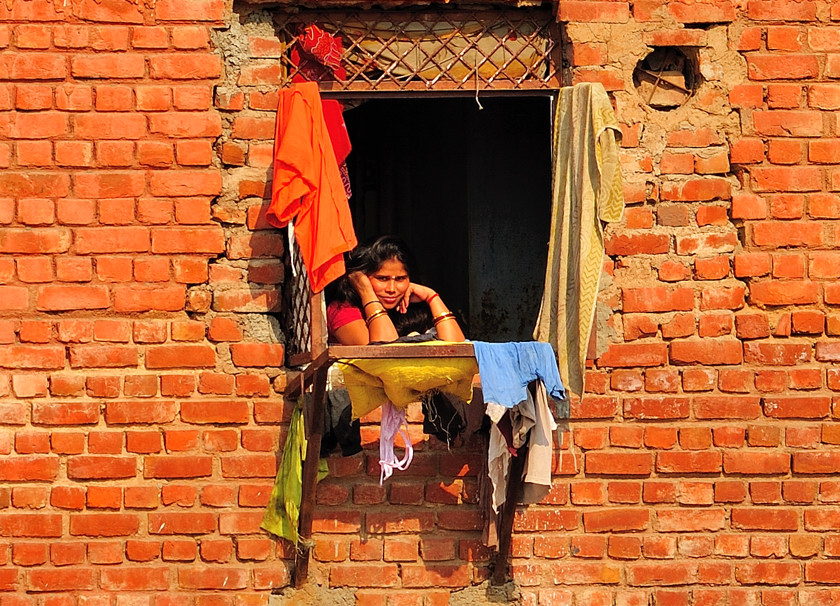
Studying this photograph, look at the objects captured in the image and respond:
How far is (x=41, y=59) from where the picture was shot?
169 inches

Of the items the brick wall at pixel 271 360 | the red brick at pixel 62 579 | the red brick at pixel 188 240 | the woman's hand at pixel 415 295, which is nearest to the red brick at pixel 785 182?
the brick wall at pixel 271 360

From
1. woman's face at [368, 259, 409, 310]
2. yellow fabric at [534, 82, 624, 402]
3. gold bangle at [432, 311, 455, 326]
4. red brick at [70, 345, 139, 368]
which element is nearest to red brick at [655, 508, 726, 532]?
yellow fabric at [534, 82, 624, 402]

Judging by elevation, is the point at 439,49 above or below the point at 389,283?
above

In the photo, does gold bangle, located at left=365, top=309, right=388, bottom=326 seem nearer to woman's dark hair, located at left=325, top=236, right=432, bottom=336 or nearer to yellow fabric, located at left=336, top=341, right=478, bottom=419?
woman's dark hair, located at left=325, top=236, right=432, bottom=336

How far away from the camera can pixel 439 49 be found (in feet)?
14.5

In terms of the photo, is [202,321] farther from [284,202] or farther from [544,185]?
[544,185]

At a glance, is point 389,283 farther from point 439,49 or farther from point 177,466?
point 177,466

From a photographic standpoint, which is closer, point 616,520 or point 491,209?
point 616,520

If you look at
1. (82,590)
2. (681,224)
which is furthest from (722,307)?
(82,590)

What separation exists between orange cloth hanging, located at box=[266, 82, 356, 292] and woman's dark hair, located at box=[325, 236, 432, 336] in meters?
0.63

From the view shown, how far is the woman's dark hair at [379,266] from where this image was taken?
4594 mm

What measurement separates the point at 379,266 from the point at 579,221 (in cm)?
96

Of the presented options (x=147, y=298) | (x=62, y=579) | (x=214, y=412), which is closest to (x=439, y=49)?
(x=147, y=298)

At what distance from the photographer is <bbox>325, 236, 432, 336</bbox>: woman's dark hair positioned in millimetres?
4594
